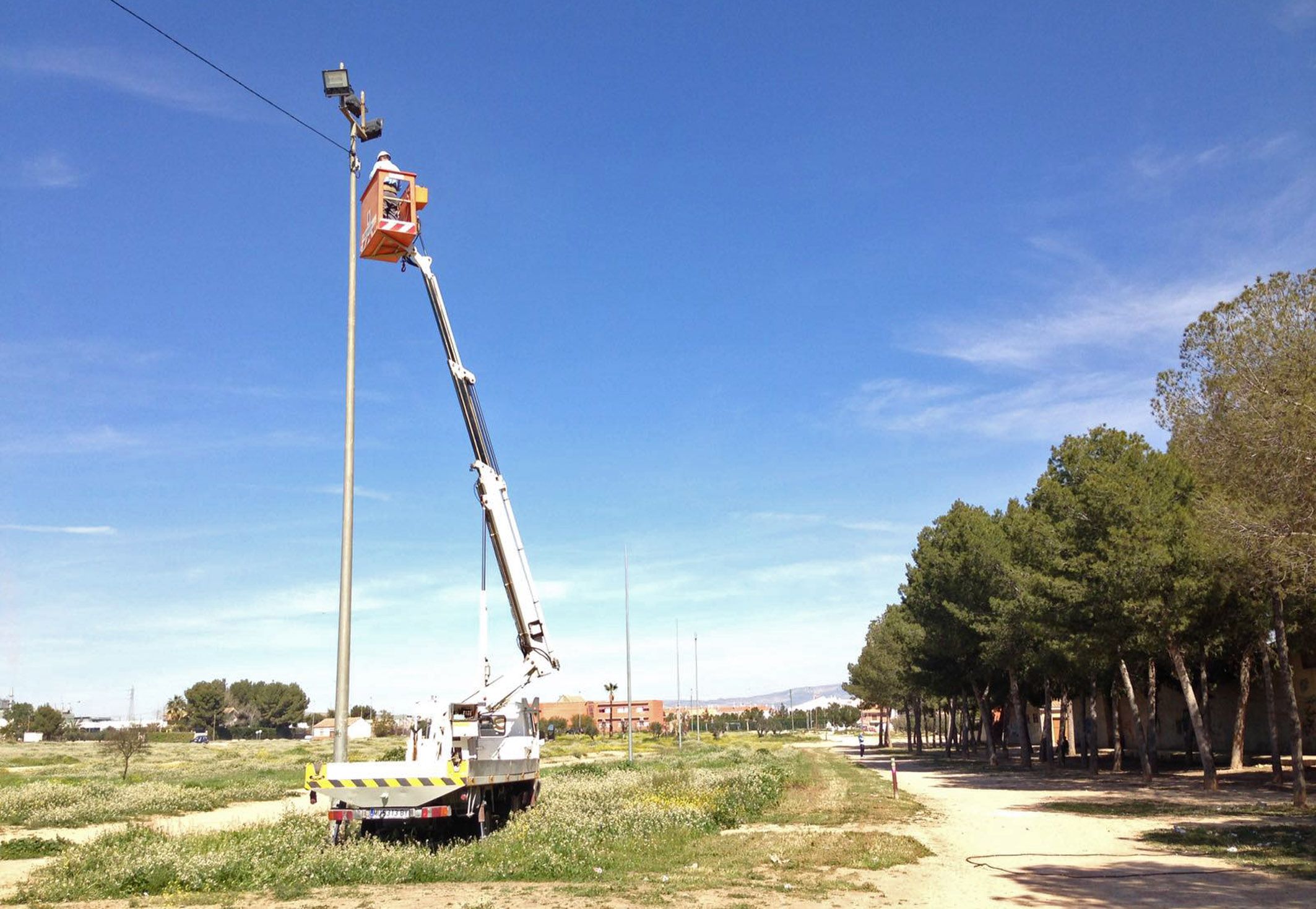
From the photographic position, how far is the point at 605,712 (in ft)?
544

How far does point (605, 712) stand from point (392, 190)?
156m

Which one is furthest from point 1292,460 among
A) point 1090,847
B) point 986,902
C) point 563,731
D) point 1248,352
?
point 563,731

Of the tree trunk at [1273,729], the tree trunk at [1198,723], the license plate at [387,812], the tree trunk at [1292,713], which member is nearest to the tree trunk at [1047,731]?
the tree trunk at [1273,729]

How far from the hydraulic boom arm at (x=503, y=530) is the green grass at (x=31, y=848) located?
8.28 m

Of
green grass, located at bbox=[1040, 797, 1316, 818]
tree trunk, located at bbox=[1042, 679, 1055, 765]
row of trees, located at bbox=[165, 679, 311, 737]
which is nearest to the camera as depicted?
green grass, located at bbox=[1040, 797, 1316, 818]

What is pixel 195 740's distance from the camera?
364 feet

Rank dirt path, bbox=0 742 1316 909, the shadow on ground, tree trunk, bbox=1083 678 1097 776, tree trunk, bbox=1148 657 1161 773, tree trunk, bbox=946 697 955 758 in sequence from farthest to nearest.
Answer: tree trunk, bbox=946 697 955 758 < tree trunk, bbox=1083 678 1097 776 < tree trunk, bbox=1148 657 1161 773 < the shadow on ground < dirt path, bbox=0 742 1316 909

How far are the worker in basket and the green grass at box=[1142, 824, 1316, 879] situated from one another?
1637 cm

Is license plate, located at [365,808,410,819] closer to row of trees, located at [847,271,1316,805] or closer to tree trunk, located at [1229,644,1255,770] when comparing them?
row of trees, located at [847,271,1316,805]

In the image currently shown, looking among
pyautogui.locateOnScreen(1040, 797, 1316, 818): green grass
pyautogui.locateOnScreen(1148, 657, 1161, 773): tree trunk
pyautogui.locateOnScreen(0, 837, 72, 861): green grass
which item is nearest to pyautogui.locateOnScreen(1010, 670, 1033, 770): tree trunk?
pyautogui.locateOnScreen(1148, 657, 1161, 773): tree trunk

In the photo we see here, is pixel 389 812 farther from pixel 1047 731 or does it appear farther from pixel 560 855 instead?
pixel 1047 731

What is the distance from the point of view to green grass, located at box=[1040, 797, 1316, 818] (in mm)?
21391

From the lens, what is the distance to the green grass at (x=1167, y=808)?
21.4 meters

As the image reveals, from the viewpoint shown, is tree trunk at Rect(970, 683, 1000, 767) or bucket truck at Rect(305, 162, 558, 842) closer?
bucket truck at Rect(305, 162, 558, 842)
